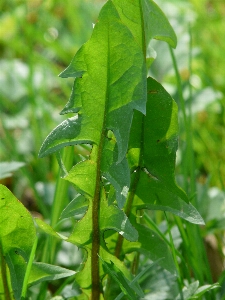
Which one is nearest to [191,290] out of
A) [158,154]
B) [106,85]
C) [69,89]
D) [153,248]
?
[153,248]

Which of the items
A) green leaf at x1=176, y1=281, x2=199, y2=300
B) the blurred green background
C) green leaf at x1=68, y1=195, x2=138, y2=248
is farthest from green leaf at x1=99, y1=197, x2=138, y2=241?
the blurred green background

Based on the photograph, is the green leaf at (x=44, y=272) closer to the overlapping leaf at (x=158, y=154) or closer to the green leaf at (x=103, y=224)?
the green leaf at (x=103, y=224)

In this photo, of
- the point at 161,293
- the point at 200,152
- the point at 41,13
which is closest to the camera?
the point at 161,293

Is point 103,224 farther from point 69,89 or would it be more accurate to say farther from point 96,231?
point 69,89

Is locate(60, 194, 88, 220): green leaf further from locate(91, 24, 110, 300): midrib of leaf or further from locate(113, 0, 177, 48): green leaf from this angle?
locate(113, 0, 177, 48): green leaf

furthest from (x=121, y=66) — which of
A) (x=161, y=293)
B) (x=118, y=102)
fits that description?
(x=161, y=293)

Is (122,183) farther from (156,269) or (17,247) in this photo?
(156,269)

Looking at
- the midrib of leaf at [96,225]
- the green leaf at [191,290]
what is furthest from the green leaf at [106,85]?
the green leaf at [191,290]
